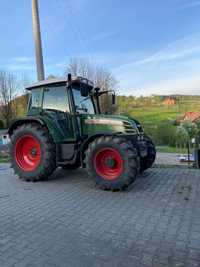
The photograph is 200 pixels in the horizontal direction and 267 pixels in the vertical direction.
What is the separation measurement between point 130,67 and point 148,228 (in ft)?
41.5

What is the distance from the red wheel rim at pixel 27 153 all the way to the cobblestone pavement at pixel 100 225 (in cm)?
71

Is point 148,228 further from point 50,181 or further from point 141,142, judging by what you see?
point 50,181

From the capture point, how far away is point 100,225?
2977 millimetres

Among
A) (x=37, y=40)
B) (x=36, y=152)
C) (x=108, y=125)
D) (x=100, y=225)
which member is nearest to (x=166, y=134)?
(x=37, y=40)

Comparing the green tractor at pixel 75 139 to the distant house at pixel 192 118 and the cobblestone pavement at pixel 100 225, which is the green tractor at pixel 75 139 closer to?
the cobblestone pavement at pixel 100 225

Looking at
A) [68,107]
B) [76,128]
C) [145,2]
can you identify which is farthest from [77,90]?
[145,2]

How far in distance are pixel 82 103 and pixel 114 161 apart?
1742 mm

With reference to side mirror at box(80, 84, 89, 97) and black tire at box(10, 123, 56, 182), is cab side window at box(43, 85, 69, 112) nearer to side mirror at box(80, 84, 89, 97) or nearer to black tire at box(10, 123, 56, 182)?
side mirror at box(80, 84, 89, 97)

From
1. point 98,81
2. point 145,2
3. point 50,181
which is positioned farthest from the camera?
point 98,81

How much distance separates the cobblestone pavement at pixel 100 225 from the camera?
224 centimetres

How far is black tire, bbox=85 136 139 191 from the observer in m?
4.21

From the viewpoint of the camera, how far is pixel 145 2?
7.80m

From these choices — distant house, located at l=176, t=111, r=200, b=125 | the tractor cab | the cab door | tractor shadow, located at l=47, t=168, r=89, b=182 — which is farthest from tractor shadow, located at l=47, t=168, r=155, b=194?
distant house, located at l=176, t=111, r=200, b=125

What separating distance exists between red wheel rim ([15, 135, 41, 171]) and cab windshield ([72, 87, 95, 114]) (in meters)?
1.35
